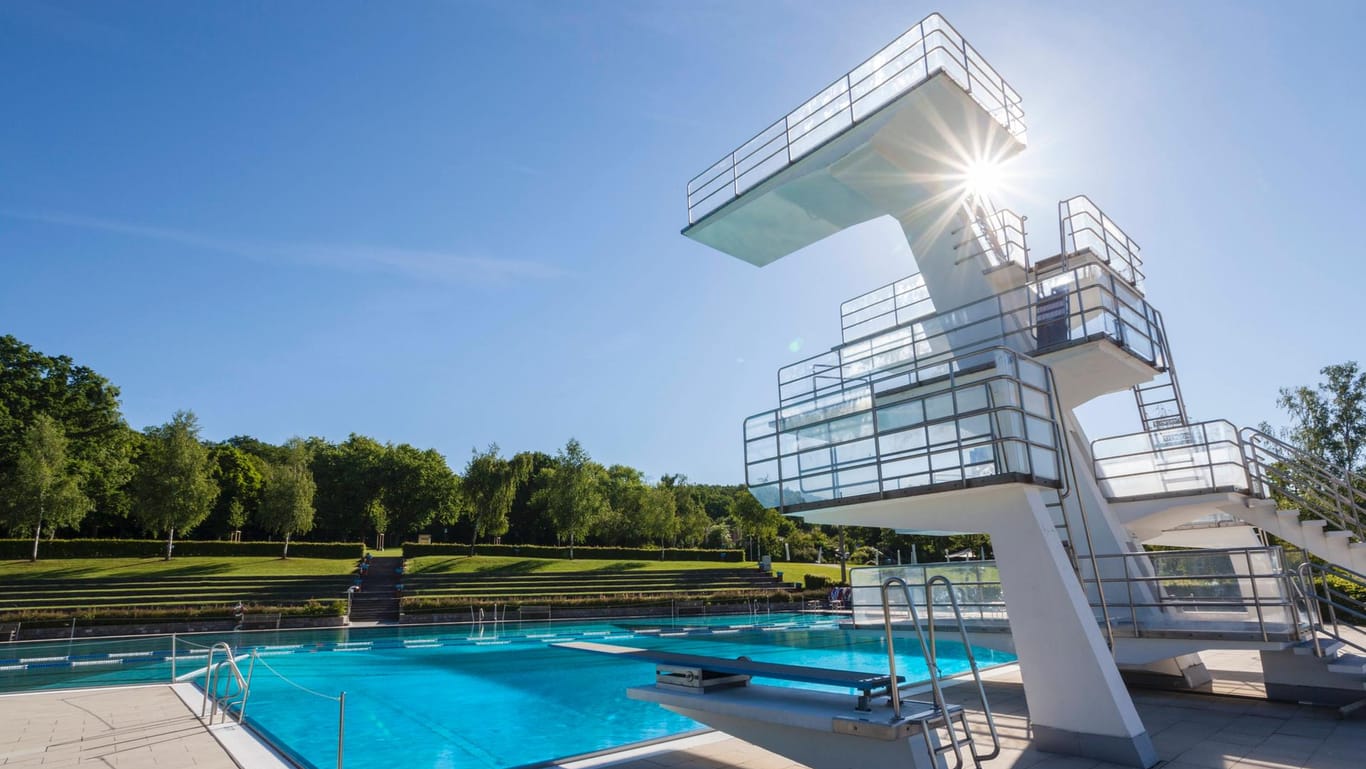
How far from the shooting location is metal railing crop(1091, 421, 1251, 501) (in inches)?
402

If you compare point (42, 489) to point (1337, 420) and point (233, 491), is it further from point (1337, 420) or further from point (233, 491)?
point (1337, 420)

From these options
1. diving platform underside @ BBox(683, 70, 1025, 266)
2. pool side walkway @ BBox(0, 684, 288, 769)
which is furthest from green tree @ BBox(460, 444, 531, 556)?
diving platform underside @ BBox(683, 70, 1025, 266)

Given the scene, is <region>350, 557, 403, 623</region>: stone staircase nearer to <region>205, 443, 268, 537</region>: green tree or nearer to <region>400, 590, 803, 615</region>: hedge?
<region>400, 590, 803, 615</region>: hedge

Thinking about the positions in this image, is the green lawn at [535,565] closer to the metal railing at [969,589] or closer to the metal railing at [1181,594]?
the metal railing at [969,589]

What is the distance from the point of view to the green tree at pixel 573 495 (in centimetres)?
4431

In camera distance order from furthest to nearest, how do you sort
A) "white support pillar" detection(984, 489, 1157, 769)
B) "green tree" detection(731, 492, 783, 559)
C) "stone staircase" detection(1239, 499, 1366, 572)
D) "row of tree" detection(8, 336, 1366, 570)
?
"green tree" detection(731, 492, 783, 559) < "row of tree" detection(8, 336, 1366, 570) < "stone staircase" detection(1239, 499, 1366, 572) < "white support pillar" detection(984, 489, 1157, 769)

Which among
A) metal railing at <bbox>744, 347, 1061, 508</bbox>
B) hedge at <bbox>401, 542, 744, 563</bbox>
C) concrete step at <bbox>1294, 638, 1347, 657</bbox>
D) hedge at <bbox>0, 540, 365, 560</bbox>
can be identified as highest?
metal railing at <bbox>744, 347, 1061, 508</bbox>

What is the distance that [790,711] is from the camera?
16.6 feet

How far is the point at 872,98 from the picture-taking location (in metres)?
9.31

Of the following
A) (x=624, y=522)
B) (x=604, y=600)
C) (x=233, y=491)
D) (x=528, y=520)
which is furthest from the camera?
(x=528, y=520)

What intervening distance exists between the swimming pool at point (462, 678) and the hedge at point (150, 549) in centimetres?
1607

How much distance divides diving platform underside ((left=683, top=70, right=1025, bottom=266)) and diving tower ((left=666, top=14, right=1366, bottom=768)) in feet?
0.10

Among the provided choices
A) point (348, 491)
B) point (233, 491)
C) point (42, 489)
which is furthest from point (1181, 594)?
point (348, 491)

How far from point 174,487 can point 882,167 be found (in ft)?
123
